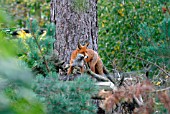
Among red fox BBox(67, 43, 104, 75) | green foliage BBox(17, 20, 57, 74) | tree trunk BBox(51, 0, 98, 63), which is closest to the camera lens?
green foliage BBox(17, 20, 57, 74)

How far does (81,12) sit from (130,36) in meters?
2.36

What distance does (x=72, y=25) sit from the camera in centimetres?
423

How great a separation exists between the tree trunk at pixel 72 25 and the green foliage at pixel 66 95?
2.03 metres

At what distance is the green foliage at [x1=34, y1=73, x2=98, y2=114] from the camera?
2078mm

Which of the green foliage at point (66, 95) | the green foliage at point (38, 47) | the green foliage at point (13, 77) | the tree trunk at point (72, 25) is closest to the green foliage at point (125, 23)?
the tree trunk at point (72, 25)

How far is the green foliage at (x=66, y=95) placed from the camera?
2078mm

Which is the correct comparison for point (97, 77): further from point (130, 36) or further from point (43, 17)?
point (43, 17)

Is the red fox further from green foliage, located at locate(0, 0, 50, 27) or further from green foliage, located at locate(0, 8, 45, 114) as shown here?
green foliage, located at locate(0, 0, 50, 27)

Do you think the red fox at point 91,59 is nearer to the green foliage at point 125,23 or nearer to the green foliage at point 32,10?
the green foliage at point 125,23

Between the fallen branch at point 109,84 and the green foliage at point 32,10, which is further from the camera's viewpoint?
the green foliage at point 32,10

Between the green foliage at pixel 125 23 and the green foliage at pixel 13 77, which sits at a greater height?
the green foliage at pixel 13 77

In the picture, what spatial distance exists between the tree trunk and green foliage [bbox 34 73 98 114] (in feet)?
6.67

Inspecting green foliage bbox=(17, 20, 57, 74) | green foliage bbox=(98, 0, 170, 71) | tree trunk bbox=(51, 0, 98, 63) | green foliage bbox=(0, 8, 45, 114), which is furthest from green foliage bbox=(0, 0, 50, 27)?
green foliage bbox=(0, 8, 45, 114)

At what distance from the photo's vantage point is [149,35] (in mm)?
3033
